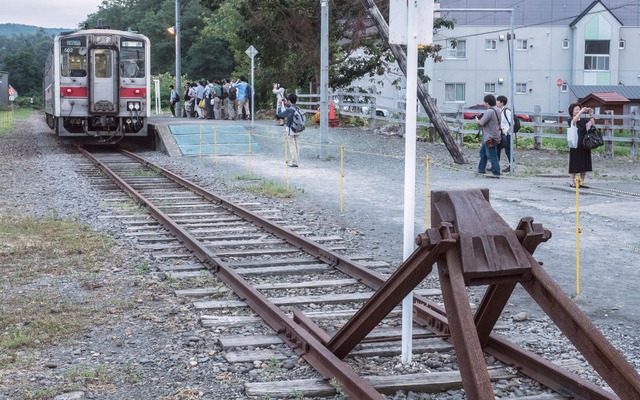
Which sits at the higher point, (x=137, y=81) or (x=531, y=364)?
(x=137, y=81)

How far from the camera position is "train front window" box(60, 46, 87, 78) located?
2647 centimetres

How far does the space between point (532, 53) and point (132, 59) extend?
31.1 metres

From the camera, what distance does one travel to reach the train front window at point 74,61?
86.8ft

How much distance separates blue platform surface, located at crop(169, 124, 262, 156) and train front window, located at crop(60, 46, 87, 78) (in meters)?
3.45

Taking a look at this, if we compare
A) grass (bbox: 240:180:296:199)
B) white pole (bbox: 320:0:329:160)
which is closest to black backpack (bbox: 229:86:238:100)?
white pole (bbox: 320:0:329:160)

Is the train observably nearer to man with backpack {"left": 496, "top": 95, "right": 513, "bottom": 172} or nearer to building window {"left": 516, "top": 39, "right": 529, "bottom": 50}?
man with backpack {"left": 496, "top": 95, "right": 513, "bottom": 172}

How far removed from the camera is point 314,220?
13.4m

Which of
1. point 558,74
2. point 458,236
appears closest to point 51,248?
point 458,236

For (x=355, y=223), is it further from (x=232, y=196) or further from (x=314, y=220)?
(x=232, y=196)

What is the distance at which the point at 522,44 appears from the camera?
2090 inches

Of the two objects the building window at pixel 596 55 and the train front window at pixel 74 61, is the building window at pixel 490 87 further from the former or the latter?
the train front window at pixel 74 61

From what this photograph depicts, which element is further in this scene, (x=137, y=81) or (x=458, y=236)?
(x=137, y=81)

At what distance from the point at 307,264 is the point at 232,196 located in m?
6.79

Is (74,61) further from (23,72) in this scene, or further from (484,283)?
(23,72)
